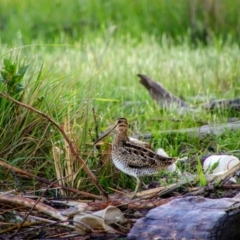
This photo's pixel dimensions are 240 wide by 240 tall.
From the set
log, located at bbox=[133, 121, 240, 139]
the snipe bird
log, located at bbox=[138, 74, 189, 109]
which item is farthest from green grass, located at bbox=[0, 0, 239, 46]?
the snipe bird

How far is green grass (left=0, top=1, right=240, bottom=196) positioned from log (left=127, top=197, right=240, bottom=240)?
3.72 ft

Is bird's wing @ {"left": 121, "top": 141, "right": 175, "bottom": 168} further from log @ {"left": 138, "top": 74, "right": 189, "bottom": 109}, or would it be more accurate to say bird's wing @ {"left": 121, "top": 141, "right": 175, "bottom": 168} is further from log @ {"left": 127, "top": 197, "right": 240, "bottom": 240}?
log @ {"left": 138, "top": 74, "right": 189, "bottom": 109}

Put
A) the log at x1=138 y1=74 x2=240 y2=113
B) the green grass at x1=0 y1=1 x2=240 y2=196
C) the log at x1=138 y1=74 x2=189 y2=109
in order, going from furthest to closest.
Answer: the log at x1=138 y1=74 x2=189 y2=109 → the log at x1=138 y1=74 x2=240 y2=113 → the green grass at x1=0 y1=1 x2=240 y2=196

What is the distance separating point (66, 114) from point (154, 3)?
8.43 metres

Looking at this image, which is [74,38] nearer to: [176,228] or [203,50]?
[203,50]

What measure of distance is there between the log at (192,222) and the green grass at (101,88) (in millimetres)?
1133

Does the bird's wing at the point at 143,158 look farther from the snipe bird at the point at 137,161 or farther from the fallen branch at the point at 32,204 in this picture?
the fallen branch at the point at 32,204

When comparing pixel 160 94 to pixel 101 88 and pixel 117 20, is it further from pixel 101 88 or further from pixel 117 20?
pixel 117 20

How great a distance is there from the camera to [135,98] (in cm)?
Result: 957

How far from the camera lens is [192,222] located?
4969mm

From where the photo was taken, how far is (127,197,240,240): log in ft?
16.1

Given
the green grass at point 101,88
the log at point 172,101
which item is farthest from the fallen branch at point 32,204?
the log at point 172,101

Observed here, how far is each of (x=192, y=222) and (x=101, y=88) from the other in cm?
482

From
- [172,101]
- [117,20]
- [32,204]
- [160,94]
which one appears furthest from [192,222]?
[117,20]
